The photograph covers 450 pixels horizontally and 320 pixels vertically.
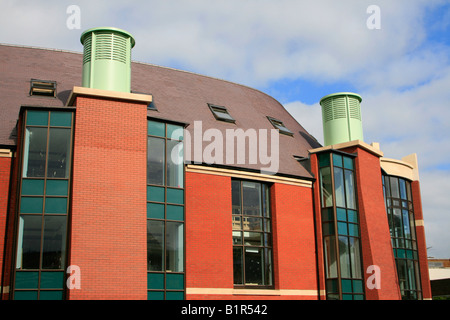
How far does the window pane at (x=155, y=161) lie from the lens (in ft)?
60.6

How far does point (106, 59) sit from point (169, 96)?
18.8ft

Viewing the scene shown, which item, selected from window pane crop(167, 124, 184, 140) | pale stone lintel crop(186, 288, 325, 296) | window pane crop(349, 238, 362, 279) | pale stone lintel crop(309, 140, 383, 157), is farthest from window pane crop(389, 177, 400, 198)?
window pane crop(167, 124, 184, 140)

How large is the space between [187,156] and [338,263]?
7.35 metres

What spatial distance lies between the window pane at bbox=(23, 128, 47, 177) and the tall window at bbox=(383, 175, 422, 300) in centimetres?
1580

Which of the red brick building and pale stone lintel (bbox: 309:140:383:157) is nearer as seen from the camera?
the red brick building

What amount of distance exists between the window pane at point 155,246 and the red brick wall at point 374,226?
8.95 m

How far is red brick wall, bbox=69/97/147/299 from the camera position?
1617 cm

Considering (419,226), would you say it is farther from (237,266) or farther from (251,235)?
(237,266)

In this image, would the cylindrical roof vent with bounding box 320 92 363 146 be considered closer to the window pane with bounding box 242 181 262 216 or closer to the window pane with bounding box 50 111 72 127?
the window pane with bounding box 242 181 262 216

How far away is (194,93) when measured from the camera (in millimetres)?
25984

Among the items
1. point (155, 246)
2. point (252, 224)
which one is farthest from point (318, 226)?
point (155, 246)

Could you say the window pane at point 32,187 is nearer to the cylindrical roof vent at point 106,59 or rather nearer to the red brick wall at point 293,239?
the cylindrical roof vent at point 106,59

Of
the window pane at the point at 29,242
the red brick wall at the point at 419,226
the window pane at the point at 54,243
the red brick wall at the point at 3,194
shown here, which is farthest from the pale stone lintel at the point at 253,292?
the red brick wall at the point at 419,226

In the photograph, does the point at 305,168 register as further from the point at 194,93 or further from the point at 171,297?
the point at 171,297
